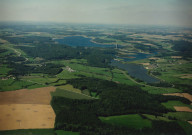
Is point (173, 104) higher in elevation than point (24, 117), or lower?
lower

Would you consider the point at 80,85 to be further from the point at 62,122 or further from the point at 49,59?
the point at 49,59

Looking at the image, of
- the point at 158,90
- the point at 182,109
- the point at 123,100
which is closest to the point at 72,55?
the point at 158,90

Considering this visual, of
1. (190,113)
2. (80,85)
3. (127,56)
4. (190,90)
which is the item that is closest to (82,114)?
(80,85)

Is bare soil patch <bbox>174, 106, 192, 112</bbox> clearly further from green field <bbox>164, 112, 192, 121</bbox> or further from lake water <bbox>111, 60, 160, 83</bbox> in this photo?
lake water <bbox>111, 60, 160, 83</bbox>

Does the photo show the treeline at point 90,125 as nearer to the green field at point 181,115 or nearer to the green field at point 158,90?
the green field at point 181,115

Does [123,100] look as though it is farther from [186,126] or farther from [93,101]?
[186,126]

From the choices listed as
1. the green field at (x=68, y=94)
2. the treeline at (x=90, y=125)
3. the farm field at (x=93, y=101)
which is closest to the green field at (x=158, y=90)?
the farm field at (x=93, y=101)
